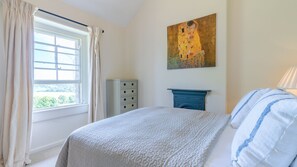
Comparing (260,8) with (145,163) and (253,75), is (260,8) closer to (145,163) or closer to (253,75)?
(253,75)

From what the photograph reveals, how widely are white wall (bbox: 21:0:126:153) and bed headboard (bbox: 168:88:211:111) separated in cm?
142

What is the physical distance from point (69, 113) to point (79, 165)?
1.83 meters

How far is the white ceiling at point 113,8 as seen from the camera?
2.74 meters

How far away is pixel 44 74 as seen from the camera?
7.91 ft

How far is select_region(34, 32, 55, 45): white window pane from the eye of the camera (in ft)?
7.56

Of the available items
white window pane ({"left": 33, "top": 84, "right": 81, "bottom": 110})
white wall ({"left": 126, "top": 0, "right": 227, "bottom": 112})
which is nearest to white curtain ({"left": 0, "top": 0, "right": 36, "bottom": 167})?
white window pane ({"left": 33, "top": 84, "right": 81, "bottom": 110})

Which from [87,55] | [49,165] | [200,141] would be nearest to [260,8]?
[200,141]

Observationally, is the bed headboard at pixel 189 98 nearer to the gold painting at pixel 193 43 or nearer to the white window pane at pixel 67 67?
the gold painting at pixel 193 43

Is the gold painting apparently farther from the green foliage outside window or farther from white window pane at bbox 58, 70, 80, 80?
the green foliage outside window

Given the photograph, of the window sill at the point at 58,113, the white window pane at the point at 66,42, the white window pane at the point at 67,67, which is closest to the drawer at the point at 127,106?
the window sill at the point at 58,113

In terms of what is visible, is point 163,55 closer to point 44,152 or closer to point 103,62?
point 103,62

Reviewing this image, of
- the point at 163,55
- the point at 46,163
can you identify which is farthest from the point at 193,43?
the point at 46,163

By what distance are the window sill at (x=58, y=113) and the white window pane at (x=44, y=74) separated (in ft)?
1.64

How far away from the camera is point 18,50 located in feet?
6.31
